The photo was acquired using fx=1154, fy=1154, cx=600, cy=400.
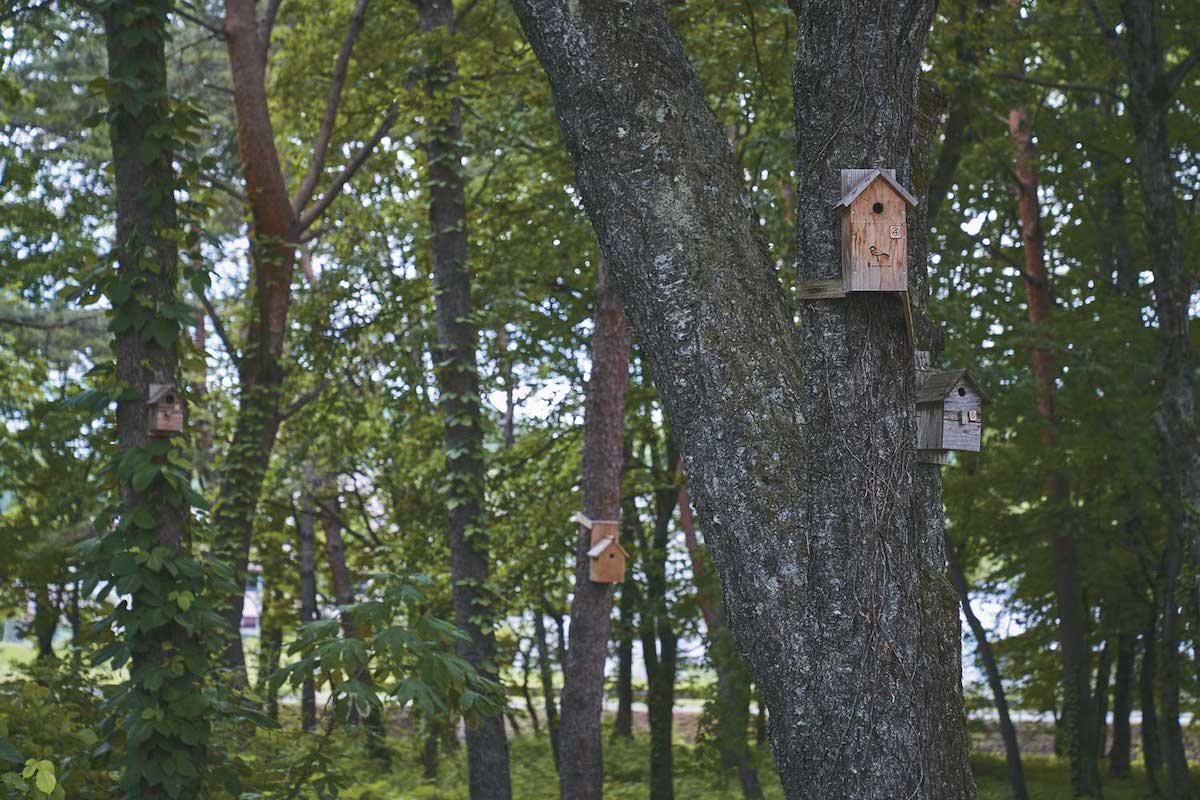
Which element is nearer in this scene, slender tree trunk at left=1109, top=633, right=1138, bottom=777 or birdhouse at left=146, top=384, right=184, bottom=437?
birdhouse at left=146, top=384, right=184, bottom=437

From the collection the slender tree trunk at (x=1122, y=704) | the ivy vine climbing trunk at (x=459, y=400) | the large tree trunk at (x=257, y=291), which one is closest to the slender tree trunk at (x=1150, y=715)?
the slender tree trunk at (x=1122, y=704)

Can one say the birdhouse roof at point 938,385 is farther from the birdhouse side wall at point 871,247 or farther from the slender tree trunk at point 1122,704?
the slender tree trunk at point 1122,704

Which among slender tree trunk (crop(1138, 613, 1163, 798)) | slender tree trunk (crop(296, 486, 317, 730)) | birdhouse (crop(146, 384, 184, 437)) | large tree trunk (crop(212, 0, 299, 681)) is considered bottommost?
slender tree trunk (crop(1138, 613, 1163, 798))

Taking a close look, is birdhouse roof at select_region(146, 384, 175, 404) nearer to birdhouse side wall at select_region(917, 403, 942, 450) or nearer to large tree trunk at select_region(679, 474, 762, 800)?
birdhouse side wall at select_region(917, 403, 942, 450)

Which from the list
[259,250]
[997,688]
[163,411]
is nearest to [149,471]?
[163,411]

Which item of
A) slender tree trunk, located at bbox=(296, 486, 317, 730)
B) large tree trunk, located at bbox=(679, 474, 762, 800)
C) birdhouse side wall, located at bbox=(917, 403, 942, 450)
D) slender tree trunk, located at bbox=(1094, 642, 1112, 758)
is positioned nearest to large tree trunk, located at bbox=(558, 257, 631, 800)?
large tree trunk, located at bbox=(679, 474, 762, 800)

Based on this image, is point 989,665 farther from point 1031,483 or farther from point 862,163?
point 862,163

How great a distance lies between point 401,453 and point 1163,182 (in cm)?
971

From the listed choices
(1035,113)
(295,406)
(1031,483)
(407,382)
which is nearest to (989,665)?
(1031,483)

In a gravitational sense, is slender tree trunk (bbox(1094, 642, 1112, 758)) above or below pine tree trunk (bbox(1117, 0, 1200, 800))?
below

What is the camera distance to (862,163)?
2.95 metres

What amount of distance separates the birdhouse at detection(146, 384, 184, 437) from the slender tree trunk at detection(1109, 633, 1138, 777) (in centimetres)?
1267

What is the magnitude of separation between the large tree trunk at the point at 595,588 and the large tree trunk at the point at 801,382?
573cm

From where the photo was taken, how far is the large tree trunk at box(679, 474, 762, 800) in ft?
33.6
